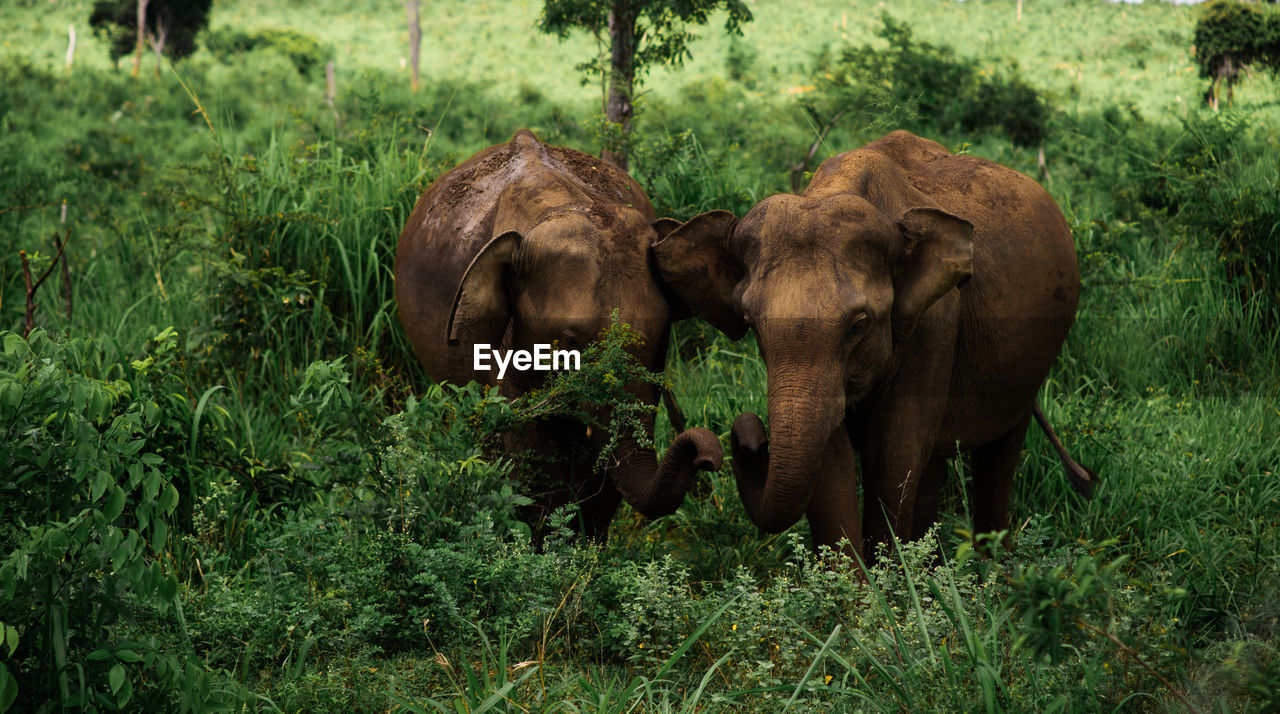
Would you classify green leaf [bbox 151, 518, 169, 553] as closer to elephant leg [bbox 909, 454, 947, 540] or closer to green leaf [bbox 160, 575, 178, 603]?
green leaf [bbox 160, 575, 178, 603]

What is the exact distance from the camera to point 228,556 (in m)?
5.21

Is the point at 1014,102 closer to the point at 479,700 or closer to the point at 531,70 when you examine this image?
the point at 479,700

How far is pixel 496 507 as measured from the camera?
4.80m

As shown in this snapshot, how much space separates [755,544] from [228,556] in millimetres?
2444

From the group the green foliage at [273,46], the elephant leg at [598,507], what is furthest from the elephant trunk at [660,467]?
the green foliage at [273,46]

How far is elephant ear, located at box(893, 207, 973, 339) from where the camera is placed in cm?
463

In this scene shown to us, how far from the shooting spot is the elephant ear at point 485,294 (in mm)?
5004

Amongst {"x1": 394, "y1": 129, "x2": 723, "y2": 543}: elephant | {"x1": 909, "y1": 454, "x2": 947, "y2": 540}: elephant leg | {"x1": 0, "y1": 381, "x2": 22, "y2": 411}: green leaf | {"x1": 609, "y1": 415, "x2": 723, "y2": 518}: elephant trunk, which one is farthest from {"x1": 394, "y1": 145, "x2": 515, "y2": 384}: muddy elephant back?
{"x1": 0, "y1": 381, "x2": 22, "y2": 411}: green leaf

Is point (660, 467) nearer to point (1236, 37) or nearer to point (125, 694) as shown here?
point (125, 694)

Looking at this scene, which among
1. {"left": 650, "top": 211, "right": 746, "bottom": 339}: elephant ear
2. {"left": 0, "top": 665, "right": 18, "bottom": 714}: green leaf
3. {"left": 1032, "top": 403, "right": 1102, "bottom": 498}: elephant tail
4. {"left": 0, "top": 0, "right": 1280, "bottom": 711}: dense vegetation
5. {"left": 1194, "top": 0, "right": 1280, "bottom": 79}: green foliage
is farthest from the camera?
{"left": 1194, "top": 0, "right": 1280, "bottom": 79}: green foliage

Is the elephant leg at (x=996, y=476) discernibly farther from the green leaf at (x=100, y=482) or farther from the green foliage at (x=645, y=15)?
the green foliage at (x=645, y=15)

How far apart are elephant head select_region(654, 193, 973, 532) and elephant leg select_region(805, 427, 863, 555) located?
20 cm

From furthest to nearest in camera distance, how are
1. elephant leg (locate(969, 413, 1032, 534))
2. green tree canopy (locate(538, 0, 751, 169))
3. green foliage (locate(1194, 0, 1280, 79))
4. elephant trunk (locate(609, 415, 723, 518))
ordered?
green foliage (locate(1194, 0, 1280, 79))
green tree canopy (locate(538, 0, 751, 169))
elephant leg (locate(969, 413, 1032, 534))
elephant trunk (locate(609, 415, 723, 518))

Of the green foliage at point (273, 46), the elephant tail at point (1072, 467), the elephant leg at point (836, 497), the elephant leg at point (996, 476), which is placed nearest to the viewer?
the elephant leg at point (836, 497)
